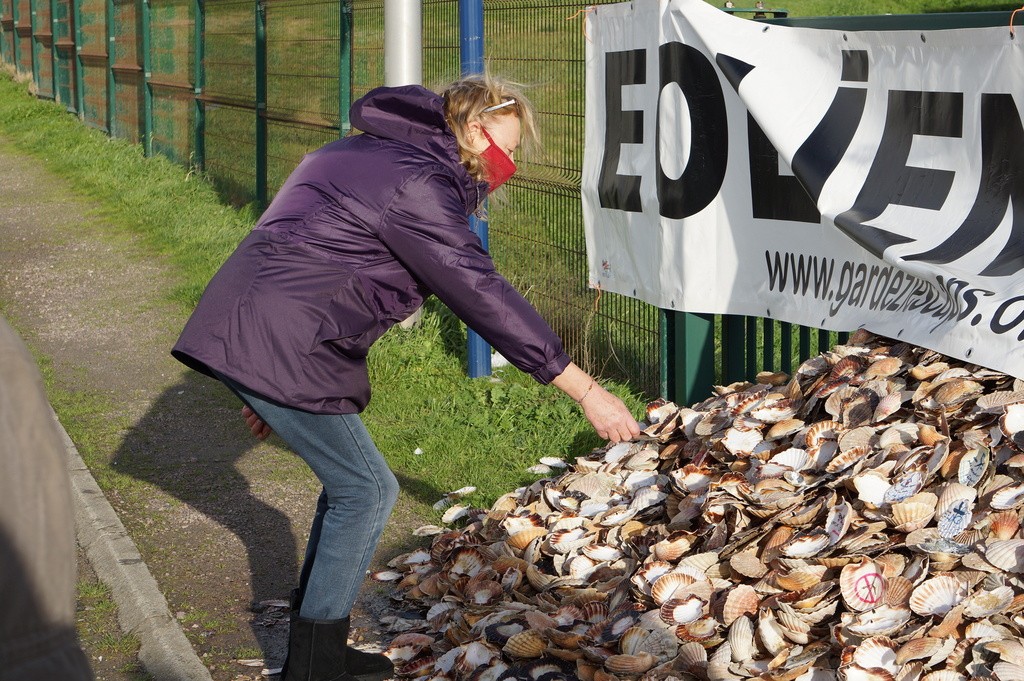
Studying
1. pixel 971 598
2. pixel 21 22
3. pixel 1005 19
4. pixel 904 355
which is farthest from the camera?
pixel 21 22

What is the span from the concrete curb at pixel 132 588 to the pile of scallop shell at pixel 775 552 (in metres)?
0.71

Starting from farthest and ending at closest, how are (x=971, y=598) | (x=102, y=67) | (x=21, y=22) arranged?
(x=21, y=22)
(x=102, y=67)
(x=971, y=598)

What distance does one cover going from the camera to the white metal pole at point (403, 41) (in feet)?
23.1

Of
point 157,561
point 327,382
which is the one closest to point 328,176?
point 327,382

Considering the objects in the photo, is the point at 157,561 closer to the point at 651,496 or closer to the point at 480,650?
the point at 480,650

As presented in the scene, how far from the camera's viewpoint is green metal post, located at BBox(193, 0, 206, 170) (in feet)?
43.2

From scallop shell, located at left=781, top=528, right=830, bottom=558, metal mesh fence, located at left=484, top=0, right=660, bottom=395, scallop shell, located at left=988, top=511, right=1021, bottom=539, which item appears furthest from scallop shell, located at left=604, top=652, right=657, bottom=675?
metal mesh fence, located at left=484, top=0, right=660, bottom=395

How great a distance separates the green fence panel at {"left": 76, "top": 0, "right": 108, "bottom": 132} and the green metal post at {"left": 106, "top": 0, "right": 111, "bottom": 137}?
0.19 meters

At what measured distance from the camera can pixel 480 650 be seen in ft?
12.9

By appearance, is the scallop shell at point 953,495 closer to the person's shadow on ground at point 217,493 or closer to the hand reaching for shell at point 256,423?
the hand reaching for shell at point 256,423

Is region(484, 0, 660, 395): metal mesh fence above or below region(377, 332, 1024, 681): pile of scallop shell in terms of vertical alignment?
above

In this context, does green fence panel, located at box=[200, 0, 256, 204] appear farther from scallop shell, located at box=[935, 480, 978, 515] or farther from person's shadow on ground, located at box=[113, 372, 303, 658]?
scallop shell, located at box=[935, 480, 978, 515]

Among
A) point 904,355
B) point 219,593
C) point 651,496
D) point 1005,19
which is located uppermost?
point 1005,19

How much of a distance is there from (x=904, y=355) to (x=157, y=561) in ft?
9.70
